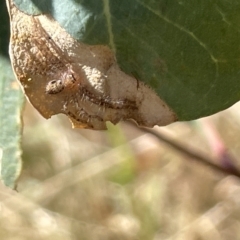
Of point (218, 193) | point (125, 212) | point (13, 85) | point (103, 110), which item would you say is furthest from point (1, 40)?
point (218, 193)

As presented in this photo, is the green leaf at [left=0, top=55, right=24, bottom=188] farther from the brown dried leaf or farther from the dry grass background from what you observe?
the dry grass background

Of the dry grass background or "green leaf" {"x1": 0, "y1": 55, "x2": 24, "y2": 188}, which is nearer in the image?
"green leaf" {"x1": 0, "y1": 55, "x2": 24, "y2": 188}

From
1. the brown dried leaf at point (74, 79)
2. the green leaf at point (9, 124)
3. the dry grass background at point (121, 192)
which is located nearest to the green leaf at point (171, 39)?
the brown dried leaf at point (74, 79)

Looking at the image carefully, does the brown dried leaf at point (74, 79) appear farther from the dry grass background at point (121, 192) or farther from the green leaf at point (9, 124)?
the dry grass background at point (121, 192)

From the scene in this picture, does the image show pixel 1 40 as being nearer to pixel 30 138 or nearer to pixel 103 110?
pixel 103 110

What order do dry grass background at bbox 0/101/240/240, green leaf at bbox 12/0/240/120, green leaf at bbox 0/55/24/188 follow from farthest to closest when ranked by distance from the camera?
dry grass background at bbox 0/101/240/240 < green leaf at bbox 0/55/24/188 < green leaf at bbox 12/0/240/120

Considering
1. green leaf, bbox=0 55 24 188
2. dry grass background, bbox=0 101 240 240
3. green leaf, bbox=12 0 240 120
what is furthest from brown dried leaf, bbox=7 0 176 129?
dry grass background, bbox=0 101 240 240

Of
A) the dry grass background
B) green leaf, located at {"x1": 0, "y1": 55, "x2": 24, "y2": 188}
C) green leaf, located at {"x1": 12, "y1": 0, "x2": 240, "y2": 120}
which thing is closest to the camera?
green leaf, located at {"x1": 12, "y1": 0, "x2": 240, "y2": 120}

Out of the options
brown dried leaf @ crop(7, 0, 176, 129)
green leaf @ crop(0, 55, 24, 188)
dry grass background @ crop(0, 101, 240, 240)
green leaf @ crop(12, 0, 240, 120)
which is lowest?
dry grass background @ crop(0, 101, 240, 240)
